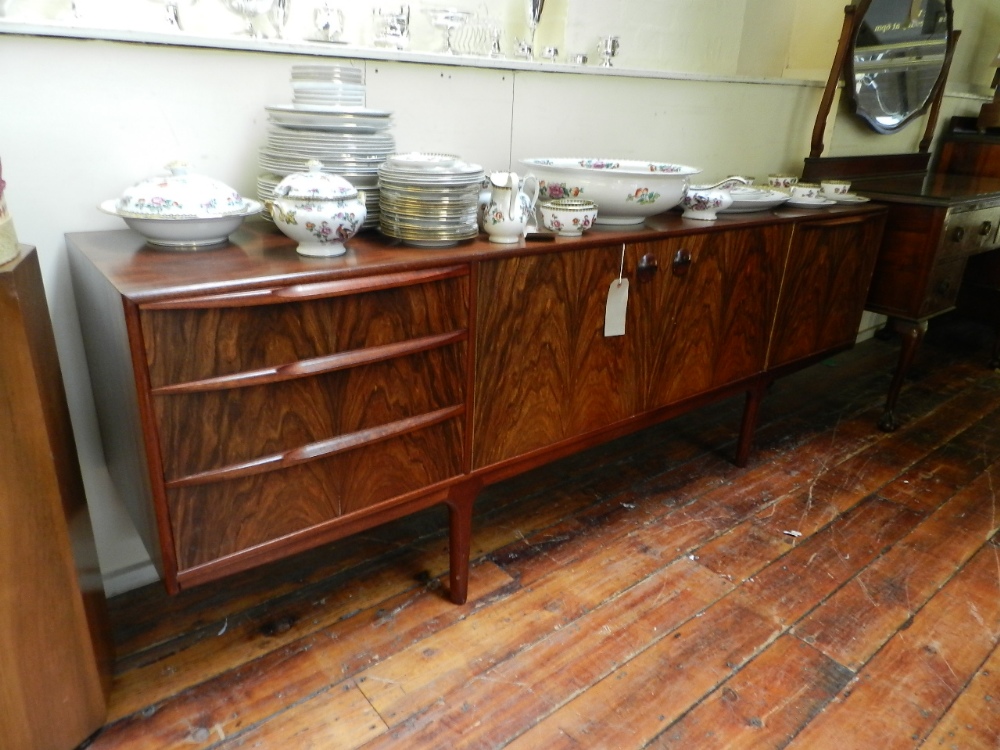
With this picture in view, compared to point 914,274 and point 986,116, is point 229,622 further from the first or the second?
point 986,116

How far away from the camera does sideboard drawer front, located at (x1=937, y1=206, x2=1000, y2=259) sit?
86.6 inches

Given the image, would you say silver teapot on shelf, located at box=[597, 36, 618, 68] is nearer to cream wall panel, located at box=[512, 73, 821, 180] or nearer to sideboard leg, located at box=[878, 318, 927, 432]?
cream wall panel, located at box=[512, 73, 821, 180]

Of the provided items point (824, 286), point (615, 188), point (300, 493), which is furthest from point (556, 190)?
point (824, 286)

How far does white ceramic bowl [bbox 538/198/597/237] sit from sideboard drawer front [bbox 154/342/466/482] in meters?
0.34

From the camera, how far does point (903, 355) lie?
7.62 ft

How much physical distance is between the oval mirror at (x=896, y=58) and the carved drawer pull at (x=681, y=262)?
1.42 metres

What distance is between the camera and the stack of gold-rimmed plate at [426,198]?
1.22m

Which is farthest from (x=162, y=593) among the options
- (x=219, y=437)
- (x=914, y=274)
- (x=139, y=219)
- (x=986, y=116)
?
(x=986, y=116)

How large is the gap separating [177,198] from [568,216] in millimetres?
704

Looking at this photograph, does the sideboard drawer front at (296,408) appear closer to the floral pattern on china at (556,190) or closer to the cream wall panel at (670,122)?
the floral pattern on china at (556,190)

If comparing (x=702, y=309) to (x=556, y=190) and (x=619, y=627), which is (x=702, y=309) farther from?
(x=619, y=627)

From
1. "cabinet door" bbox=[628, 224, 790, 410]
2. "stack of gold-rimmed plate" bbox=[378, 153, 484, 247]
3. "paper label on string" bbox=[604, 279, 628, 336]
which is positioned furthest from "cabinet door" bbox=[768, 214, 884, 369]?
"stack of gold-rimmed plate" bbox=[378, 153, 484, 247]

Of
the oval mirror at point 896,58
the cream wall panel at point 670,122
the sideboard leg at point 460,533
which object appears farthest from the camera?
the oval mirror at point 896,58

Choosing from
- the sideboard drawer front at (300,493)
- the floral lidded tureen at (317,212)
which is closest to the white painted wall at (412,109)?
the floral lidded tureen at (317,212)
